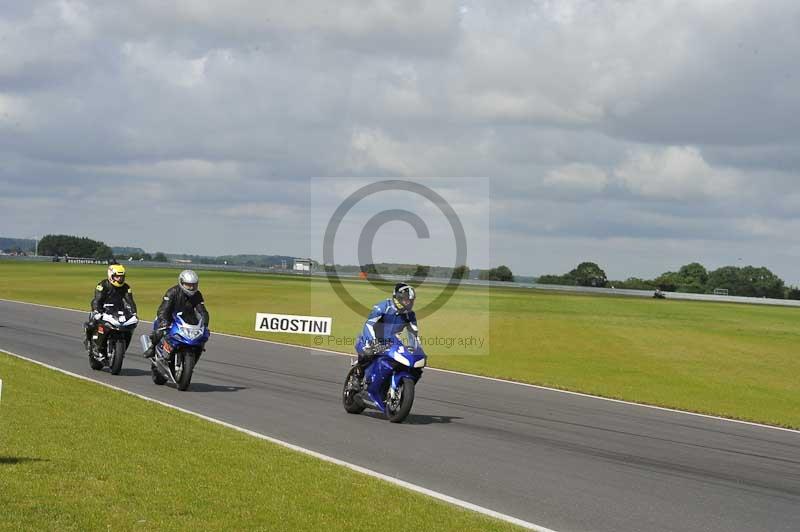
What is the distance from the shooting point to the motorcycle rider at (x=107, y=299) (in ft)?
65.2

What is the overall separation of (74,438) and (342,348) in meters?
20.7

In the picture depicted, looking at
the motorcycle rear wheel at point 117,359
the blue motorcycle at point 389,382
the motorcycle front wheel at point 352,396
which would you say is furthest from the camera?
the motorcycle rear wheel at point 117,359

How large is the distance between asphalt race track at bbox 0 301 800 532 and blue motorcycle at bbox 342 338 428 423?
0.83ft

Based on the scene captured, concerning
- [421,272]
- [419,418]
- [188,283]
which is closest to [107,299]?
[188,283]

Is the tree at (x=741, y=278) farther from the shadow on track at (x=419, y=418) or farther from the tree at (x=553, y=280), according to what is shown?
the shadow on track at (x=419, y=418)

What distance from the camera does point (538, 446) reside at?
12.6 m

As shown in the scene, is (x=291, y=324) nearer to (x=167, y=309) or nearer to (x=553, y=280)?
(x=167, y=309)

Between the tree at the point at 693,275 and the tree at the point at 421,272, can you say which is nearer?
the tree at the point at 421,272

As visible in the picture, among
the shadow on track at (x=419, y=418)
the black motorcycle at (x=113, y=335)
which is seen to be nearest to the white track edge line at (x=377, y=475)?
the shadow on track at (x=419, y=418)

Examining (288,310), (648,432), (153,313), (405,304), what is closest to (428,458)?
(405,304)

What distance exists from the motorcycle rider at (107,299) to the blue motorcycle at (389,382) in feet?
21.9

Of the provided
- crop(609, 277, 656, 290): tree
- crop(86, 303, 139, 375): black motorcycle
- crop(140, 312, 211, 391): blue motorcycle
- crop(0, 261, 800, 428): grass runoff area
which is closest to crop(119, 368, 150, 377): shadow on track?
crop(86, 303, 139, 375): black motorcycle

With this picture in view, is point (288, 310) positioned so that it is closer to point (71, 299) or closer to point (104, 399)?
point (71, 299)

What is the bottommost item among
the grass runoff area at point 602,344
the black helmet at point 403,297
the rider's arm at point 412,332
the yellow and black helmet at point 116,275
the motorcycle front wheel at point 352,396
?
the grass runoff area at point 602,344
